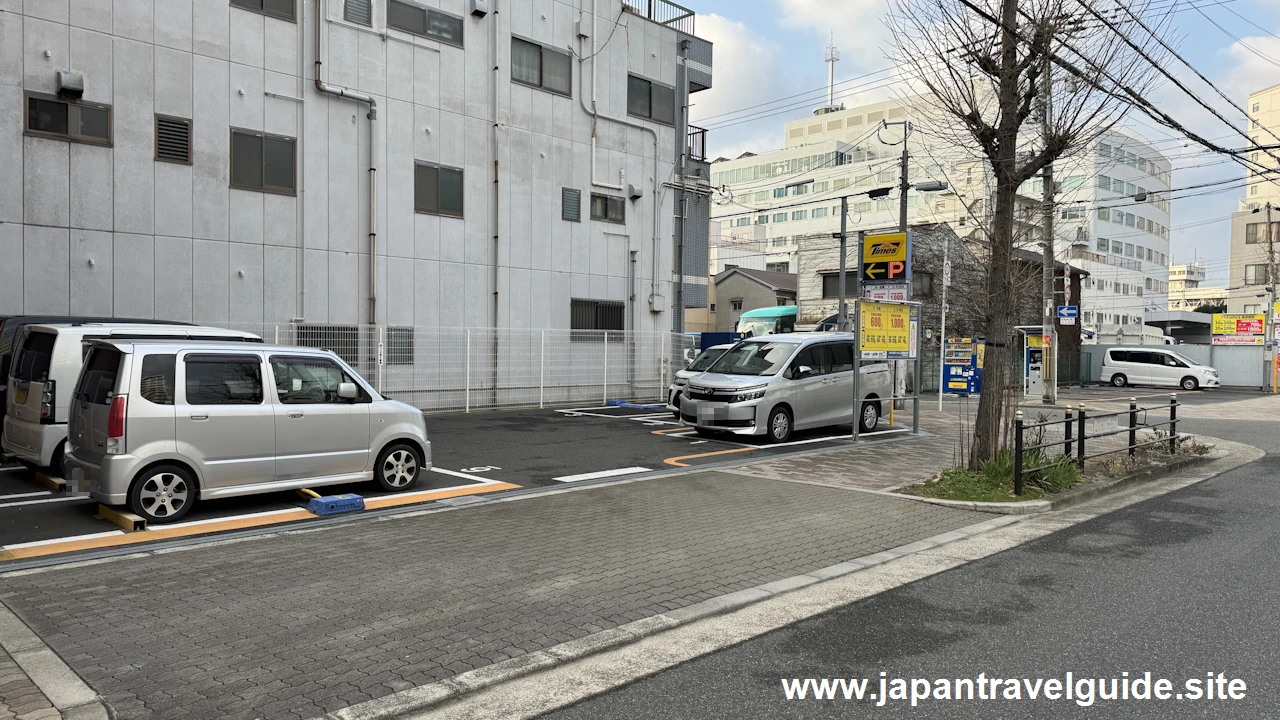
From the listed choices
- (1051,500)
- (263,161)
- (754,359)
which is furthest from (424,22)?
(1051,500)

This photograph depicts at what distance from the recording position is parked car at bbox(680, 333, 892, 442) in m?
13.6

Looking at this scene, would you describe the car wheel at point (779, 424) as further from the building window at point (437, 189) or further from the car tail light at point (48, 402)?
the car tail light at point (48, 402)

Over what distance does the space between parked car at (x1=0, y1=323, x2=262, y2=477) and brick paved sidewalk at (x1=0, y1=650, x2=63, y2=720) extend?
510 centimetres

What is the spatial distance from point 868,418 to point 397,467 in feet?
32.5

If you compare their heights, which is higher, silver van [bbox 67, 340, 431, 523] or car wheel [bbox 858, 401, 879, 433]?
silver van [bbox 67, 340, 431, 523]

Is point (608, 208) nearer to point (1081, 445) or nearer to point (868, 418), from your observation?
point (868, 418)

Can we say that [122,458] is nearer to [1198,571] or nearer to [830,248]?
[1198,571]

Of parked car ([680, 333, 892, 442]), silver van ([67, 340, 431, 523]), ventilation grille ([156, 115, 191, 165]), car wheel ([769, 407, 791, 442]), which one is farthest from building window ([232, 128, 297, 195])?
car wheel ([769, 407, 791, 442])

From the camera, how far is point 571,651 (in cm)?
449

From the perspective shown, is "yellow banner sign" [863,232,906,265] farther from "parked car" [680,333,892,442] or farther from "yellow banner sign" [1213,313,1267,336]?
"yellow banner sign" [1213,313,1267,336]

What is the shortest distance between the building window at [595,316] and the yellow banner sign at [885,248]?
9003 mm

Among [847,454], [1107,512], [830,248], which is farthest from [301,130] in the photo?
[830,248]

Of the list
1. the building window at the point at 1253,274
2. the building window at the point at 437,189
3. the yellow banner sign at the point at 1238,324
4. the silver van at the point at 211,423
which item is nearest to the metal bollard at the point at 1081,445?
the silver van at the point at 211,423

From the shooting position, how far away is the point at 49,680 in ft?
13.2
